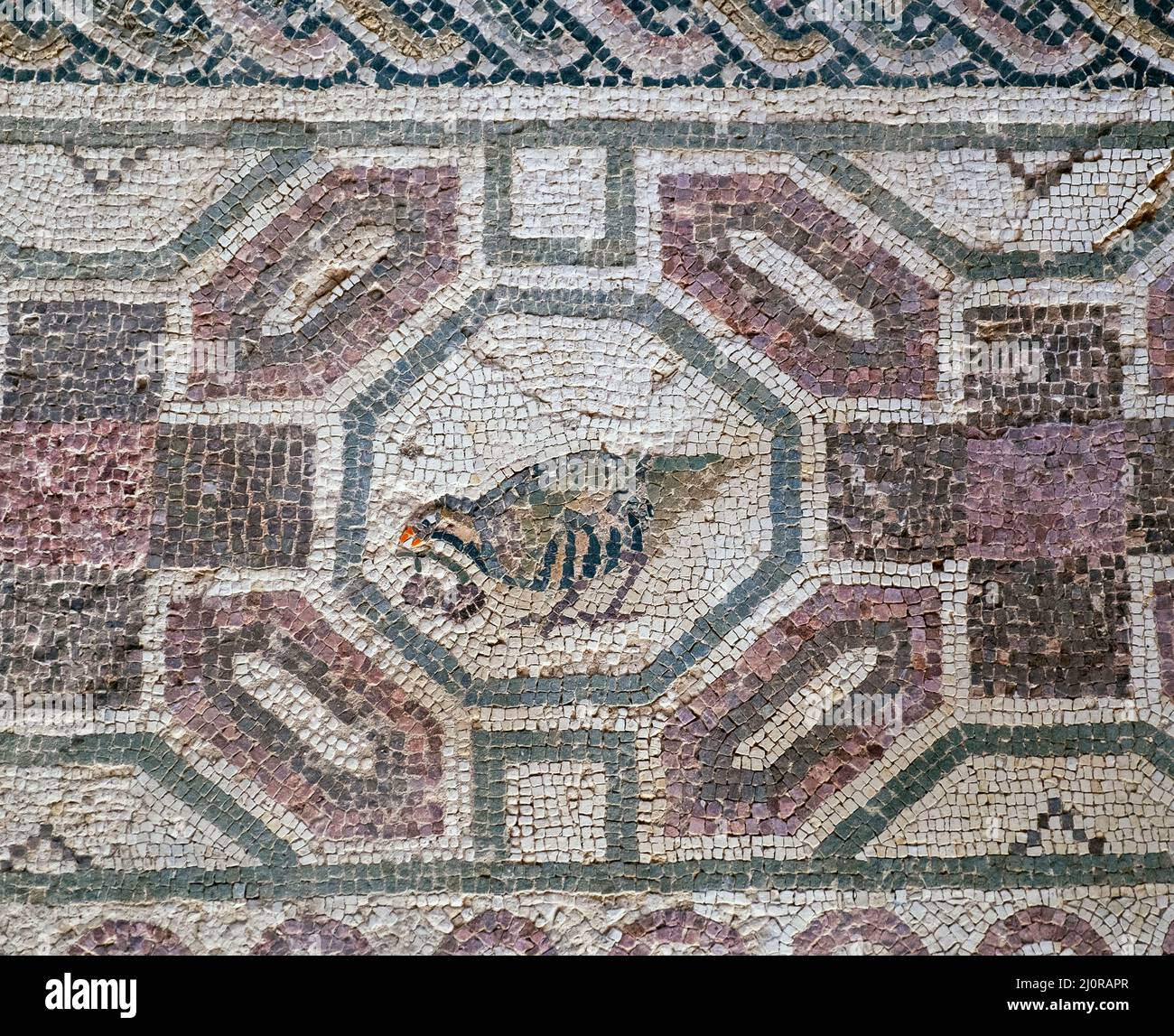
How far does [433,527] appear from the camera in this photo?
8.91ft

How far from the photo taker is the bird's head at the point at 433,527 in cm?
271

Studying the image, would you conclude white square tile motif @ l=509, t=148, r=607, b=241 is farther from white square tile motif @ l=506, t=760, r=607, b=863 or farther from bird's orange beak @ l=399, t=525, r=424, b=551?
white square tile motif @ l=506, t=760, r=607, b=863

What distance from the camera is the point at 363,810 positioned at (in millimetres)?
2666

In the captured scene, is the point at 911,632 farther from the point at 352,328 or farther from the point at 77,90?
the point at 77,90

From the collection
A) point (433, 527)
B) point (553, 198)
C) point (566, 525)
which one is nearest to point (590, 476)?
point (566, 525)

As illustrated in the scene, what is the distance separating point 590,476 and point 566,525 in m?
0.14

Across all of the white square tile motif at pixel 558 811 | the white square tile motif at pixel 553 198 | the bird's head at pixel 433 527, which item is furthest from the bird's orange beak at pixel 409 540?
the white square tile motif at pixel 553 198

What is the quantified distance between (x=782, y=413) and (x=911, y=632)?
0.64 metres

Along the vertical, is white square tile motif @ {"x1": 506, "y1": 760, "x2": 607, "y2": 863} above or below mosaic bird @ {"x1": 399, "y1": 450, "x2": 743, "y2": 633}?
below

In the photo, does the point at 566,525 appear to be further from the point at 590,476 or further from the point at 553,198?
the point at 553,198

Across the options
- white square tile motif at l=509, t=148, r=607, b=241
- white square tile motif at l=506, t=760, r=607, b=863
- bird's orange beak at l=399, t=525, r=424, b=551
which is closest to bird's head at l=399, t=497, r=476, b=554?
bird's orange beak at l=399, t=525, r=424, b=551

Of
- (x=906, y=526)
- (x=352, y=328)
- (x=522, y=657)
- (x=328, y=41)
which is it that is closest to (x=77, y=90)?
(x=328, y=41)

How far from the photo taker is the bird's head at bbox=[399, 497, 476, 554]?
2.71 metres

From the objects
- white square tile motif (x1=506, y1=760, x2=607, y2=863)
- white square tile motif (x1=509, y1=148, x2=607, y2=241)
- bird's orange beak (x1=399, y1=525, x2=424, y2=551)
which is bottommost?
white square tile motif (x1=506, y1=760, x2=607, y2=863)
